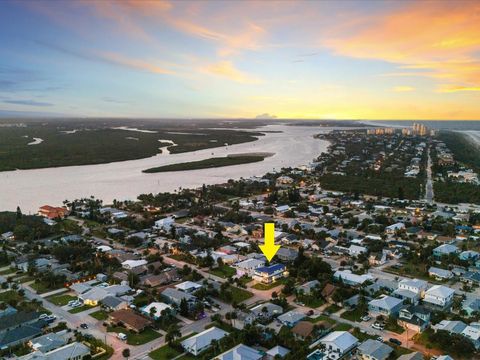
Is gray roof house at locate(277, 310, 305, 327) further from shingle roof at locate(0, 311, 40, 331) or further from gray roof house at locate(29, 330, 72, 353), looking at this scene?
shingle roof at locate(0, 311, 40, 331)

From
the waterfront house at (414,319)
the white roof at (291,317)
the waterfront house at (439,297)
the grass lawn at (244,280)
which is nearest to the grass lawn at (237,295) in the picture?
the grass lawn at (244,280)

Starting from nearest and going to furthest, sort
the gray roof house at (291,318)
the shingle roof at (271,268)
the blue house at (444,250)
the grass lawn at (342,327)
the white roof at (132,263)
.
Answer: the grass lawn at (342,327), the gray roof house at (291,318), the shingle roof at (271,268), the white roof at (132,263), the blue house at (444,250)

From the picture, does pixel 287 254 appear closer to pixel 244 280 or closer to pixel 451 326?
pixel 244 280

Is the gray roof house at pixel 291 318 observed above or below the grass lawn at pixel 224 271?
above

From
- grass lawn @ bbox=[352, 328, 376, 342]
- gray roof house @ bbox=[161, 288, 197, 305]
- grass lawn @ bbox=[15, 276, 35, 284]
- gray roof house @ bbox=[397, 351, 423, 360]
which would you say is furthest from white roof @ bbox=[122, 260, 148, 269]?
gray roof house @ bbox=[397, 351, 423, 360]

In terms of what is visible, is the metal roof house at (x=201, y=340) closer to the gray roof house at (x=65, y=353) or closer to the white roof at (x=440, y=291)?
the gray roof house at (x=65, y=353)

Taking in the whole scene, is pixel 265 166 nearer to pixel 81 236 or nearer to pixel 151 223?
pixel 151 223

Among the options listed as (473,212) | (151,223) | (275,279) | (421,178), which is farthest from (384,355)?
(421,178)

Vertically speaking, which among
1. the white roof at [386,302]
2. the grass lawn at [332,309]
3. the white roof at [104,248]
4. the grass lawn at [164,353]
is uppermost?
the white roof at [386,302]
